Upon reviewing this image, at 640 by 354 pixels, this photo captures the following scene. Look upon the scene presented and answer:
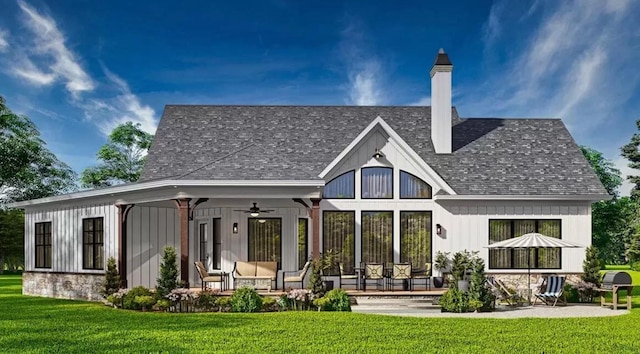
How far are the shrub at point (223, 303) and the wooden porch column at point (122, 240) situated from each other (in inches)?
171

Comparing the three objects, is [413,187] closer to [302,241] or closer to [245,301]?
[302,241]

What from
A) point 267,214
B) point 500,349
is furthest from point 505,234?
point 500,349

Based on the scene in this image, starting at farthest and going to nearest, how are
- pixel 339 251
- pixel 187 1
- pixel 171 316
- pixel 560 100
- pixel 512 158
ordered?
1. pixel 560 100
2. pixel 187 1
3. pixel 512 158
4. pixel 339 251
5. pixel 171 316

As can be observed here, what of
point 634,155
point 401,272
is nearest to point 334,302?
point 401,272

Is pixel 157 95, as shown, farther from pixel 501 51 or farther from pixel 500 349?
pixel 500 349

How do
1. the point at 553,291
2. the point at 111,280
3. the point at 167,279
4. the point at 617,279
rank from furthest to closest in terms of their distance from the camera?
the point at 111,280 → the point at 553,291 → the point at 617,279 → the point at 167,279

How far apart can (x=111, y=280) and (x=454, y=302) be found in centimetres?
912

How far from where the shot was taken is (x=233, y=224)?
1895cm

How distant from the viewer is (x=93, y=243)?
19.2 metres

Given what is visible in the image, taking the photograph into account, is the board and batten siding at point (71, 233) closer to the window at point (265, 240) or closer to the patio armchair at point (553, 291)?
the window at point (265, 240)

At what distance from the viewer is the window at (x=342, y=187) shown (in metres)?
18.8

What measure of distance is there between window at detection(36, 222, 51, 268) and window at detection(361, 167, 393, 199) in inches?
425

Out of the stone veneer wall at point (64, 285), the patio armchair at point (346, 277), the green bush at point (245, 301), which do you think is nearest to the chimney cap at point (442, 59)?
the patio armchair at point (346, 277)

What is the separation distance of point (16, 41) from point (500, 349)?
3574 cm
